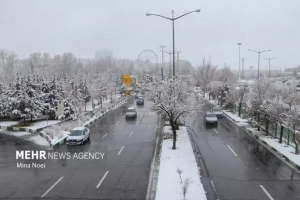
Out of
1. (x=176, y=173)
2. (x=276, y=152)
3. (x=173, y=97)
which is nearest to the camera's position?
(x=176, y=173)

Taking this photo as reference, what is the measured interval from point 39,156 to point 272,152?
52.8ft

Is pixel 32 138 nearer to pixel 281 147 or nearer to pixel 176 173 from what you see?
pixel 176 173

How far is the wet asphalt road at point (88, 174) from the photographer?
41.8 ft

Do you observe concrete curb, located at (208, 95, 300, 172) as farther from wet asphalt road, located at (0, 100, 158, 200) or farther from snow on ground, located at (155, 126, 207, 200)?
wet asphalt road, located at (0, 100, 158, 200)

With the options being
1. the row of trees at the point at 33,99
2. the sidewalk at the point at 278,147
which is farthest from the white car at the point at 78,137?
the sidewalk at the point at 278,147

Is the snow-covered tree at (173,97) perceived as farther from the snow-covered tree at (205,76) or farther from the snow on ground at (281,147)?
the snow-covered tree at (205,76)

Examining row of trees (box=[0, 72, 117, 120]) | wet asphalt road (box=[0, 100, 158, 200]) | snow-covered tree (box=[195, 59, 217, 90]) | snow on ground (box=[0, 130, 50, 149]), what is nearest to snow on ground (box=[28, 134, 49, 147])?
snow on ground (box=[0, 130, 50, 149])

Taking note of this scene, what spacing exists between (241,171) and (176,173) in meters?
3.79

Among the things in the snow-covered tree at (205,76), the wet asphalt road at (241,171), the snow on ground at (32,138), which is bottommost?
the snow on ground at (32,138)

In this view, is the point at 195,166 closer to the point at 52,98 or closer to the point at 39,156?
the point at 39,156

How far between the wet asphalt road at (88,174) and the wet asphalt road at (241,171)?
355cm

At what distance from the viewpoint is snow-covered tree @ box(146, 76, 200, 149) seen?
2116 centimetres

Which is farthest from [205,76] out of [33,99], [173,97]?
[173,97]

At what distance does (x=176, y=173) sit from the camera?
14594mm
